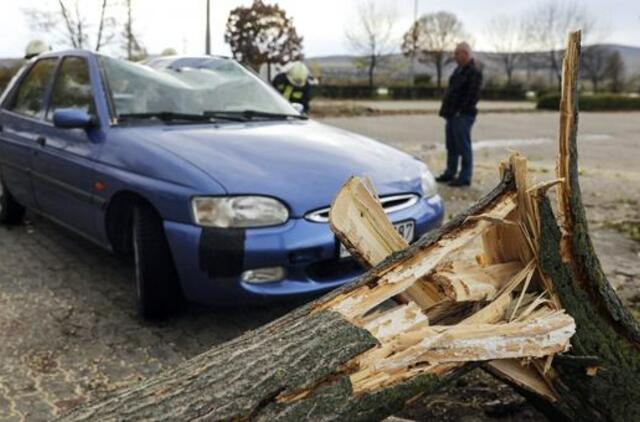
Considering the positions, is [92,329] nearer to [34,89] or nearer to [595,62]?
[34,89]

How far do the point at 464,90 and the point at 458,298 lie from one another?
20.0 ft

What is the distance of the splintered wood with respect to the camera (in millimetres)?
1938

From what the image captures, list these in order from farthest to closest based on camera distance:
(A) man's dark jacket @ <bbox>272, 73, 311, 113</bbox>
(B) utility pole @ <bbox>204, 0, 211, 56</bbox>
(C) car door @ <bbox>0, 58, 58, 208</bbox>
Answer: (B) utility pole @ <bbox>204, 0, 211, 56</bbox> → (A) man's dark jacket @ <bbox>272, 73, 311, 113</bbox> → (C) car door @ <bbox>0, 58, 58, 208</bbox>

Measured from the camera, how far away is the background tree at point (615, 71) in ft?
155

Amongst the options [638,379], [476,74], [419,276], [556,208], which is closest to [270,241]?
[419,276]

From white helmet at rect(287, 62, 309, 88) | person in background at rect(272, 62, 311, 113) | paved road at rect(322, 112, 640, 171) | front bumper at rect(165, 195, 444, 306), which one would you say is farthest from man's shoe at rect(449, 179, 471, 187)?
front bumper at rect(165, 195, 444, 306)

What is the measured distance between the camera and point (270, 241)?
302cm

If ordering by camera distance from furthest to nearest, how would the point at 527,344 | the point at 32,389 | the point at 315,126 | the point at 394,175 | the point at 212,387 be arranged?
the point at 315,126 → the point at 394,175 → the point at 32,389 → the point at 527,344 → the point at 212,387

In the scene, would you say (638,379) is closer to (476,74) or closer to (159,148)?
(159,148)

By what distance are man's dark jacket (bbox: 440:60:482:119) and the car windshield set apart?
143 inches

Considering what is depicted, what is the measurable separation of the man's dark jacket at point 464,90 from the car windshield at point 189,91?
363 centimetres

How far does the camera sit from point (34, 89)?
193 inches

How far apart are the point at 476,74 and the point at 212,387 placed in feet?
21.6

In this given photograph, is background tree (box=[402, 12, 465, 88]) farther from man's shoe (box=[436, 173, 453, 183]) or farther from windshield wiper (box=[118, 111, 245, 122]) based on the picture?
windshield wiper (box=[118, 111, 245, 122])
